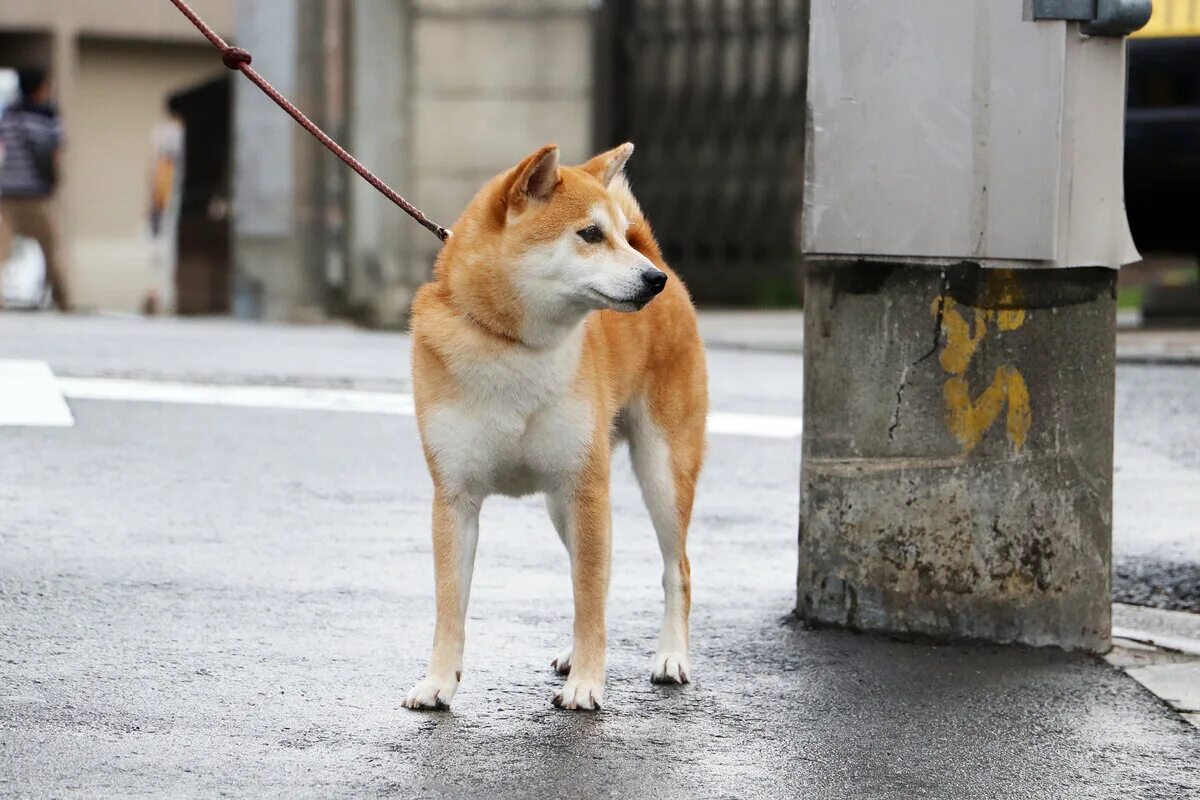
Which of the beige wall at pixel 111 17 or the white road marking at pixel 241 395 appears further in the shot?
the beige wall at pixel 111 17

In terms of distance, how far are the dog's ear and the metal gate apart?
11.2 m

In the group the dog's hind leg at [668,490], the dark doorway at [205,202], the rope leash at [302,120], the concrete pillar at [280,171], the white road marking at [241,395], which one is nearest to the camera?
the dog's hind leg at [668,490]

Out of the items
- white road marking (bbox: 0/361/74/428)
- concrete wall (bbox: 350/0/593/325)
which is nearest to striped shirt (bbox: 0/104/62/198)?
concrete wall (bbox: 350/0/593/325)

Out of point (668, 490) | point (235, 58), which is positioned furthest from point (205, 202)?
point (668, 490)

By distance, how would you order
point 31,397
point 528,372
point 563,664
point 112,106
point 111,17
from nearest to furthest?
point 528,372, point 563,664, point 31,397, point 111,17, point 112,106

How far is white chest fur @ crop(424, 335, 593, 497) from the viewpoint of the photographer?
200 inches

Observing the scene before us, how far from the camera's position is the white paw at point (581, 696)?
16.9ft

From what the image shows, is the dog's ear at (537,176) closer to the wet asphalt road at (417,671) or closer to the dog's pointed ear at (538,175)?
the dog's pointed ear at (538,175)

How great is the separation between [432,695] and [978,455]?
5.77 feet

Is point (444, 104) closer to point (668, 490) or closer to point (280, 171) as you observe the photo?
point (280, 171)

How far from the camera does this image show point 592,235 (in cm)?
505

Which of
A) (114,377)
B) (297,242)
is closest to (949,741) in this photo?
(114,377)

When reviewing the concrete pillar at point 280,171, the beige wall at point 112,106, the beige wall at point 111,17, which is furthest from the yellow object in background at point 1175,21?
the beige wall at point 112,106

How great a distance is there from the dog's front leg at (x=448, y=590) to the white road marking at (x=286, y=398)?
471 cm
